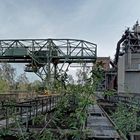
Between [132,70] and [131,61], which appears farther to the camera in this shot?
[131,61]

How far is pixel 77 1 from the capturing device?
9.23 m

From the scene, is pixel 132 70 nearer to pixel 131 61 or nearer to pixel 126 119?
pixel 131 61

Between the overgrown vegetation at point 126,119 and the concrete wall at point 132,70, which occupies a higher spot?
the concrete wall at point 132,70

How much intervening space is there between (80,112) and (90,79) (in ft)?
1.76

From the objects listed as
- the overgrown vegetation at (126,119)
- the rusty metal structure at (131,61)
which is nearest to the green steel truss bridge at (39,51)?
the rusty metal structure at (131,61)

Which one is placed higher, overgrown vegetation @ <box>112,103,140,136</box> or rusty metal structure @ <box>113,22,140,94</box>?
rusty metal structure @ <box>113,22,140,94</box>

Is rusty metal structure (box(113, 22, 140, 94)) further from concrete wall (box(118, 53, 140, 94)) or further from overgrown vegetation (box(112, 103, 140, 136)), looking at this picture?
overgrown vegetation (box(112, 103, 140, 136))

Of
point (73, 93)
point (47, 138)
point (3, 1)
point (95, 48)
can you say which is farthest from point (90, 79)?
point (95, 48)

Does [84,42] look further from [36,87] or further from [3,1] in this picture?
[36,87]

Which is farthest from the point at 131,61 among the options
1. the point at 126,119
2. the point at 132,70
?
the point at 126,119

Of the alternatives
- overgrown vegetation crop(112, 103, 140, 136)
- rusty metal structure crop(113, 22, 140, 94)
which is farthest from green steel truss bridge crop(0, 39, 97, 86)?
overgrown vegetation crop(112, 103, 140, 136)

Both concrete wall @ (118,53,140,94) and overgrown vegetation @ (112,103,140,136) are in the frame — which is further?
concrete wall @ (118,53,140,94)

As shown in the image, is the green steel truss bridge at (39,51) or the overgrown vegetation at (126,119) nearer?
the overgrown vegetation at (126,119)

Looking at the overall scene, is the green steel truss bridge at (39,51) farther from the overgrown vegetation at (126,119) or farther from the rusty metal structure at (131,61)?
the overgrown vegetation at (126,119)
